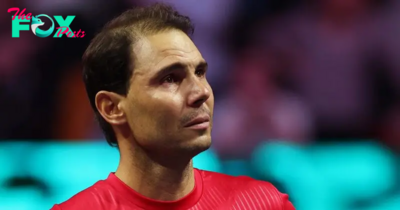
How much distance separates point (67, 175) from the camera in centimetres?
181

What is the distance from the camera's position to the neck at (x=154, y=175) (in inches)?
44.2

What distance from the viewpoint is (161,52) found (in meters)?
1.10

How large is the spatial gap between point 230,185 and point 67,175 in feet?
2.61

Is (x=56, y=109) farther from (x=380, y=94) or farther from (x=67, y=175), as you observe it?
(x=380, y=94)

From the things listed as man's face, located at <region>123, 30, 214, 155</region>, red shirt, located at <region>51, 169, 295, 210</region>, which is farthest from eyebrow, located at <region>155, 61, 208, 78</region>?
red shirt, located at <region>51, 169, 295, 210</region>

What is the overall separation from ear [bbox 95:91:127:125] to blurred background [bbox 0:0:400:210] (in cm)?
68

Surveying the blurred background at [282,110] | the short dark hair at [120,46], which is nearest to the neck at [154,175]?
the short dark hair at [120,46]

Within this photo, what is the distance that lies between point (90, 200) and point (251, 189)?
416 mm

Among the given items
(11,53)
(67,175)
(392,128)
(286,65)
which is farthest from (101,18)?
(392,128)

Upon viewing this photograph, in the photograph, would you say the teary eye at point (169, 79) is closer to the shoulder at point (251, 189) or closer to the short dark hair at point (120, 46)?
the short dark hair at point (120, 46)

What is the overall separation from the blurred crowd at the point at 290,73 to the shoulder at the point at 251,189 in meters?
0.57

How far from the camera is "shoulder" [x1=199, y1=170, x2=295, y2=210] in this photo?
1.24 metres

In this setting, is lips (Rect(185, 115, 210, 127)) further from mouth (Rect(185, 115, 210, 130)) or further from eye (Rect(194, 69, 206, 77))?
eye (Rect(194, 69, 206, 77))
